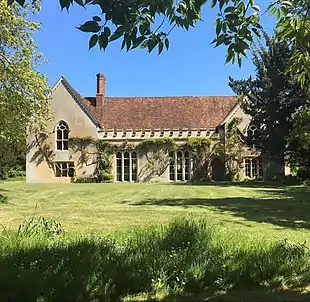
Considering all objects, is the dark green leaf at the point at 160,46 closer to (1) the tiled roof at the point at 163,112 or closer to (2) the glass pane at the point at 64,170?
(1) the tiled roof at the point at 163,112

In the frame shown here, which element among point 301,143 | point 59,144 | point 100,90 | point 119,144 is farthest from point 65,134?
point 301,143

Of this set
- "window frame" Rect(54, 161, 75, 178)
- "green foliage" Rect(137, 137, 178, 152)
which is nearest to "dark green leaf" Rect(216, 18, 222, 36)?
"green foliage" Rect(137, 137, 178, 152)

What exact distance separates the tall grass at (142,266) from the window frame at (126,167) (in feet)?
110

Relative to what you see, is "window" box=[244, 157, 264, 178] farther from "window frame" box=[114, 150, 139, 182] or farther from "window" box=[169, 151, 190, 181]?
"window frame" box=[114, 150, 139, 182]

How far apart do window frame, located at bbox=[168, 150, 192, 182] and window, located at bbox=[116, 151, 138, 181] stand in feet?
10.7

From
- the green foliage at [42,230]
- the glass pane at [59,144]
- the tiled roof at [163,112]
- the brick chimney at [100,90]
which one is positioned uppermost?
the brick chimney at [100,90]

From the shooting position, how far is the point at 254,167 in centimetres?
4000

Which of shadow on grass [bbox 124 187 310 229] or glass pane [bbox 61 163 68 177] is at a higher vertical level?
glass pane [bbox 61 163 68 177]

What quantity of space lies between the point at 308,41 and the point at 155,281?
3269mm

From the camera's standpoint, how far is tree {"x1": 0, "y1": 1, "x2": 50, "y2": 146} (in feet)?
61.4

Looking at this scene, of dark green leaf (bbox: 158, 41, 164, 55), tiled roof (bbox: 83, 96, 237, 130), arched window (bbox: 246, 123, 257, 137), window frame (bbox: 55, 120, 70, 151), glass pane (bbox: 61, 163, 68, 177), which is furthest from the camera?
tiled roof (bbox: 83, 96, 237, 130)

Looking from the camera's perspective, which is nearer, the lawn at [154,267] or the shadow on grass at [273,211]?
the lawn at [154,267]

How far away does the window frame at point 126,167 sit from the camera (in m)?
40.7

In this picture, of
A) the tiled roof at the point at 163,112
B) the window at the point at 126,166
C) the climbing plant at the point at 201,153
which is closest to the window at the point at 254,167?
the climbing plant at the point at 201,153
